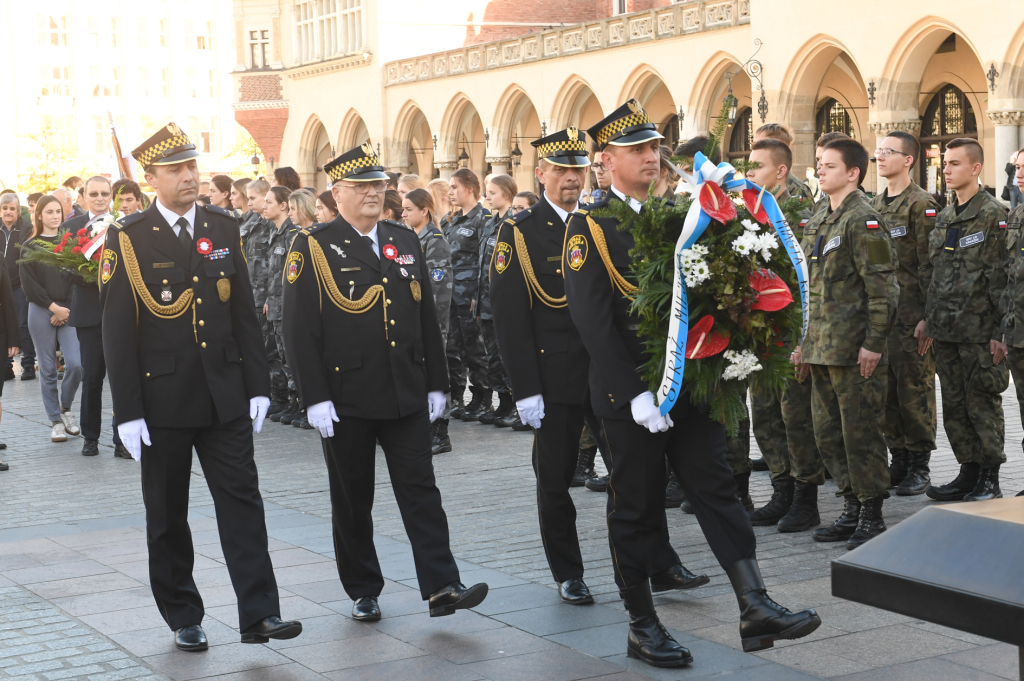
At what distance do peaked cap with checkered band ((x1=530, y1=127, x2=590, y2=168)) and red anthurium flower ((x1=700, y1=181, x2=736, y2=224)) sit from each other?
1.58 meters

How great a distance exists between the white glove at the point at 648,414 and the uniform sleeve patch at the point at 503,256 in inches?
57.6

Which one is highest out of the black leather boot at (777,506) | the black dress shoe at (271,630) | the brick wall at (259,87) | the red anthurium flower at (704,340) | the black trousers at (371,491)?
the brick wall at (259,87)

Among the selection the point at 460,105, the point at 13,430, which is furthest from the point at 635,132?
the point at 460,105

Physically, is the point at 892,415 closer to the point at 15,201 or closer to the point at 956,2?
the point at 15,201

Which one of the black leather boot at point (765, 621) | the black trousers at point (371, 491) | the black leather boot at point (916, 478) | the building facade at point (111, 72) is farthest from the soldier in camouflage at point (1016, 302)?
the building facade at point (111, 72)

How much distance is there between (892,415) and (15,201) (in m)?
11.0

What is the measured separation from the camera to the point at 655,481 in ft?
15.3

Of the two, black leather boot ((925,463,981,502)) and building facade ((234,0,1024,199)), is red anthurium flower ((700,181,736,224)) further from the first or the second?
building facade ((234,0,1024,199))

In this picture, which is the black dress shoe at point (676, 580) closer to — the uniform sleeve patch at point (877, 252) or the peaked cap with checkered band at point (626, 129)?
the uniform sleeve patch at point (877, 252)

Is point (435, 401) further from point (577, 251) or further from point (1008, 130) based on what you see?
point (1008, 130)

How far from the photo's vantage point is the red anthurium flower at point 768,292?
4383 mm

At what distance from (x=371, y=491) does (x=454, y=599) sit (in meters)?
0.62

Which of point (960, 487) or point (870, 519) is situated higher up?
point (870, 519)

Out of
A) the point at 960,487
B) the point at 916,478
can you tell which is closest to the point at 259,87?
the point at 916,478
